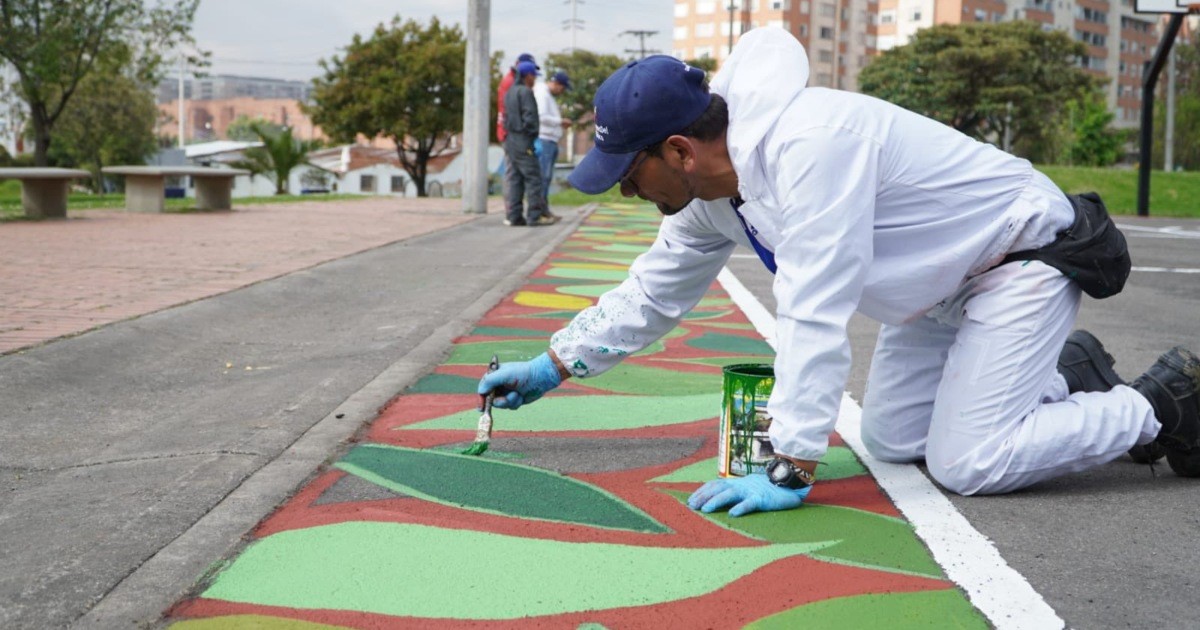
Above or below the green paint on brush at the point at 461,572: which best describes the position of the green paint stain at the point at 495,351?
above

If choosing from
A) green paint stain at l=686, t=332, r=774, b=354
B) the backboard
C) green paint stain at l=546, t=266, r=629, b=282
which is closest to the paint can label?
green paint stain at l=686, t=332, r=774, b=354

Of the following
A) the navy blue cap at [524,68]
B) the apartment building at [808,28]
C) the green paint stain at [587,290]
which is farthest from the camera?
the apartment building at [808,28]

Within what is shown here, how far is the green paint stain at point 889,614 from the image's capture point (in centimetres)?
246

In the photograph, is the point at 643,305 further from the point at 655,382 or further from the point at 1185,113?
the point at 1185,113

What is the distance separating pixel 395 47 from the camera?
4650 cm

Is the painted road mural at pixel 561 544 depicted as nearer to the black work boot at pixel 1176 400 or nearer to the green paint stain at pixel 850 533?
the green paint stain at pixel 850 533

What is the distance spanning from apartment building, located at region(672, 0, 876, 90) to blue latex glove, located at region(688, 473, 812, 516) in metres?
106

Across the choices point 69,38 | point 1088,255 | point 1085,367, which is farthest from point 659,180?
point 69,38

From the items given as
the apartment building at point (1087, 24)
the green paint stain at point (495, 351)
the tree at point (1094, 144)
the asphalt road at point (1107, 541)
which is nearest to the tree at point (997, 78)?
the tree at point (1094, 144)

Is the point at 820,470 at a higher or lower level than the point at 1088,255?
lower

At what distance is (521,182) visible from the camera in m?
14.7

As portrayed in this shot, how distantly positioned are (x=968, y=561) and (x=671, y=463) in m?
1.14

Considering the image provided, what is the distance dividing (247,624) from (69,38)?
79.4 feet

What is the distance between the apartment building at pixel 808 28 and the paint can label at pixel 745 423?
4151 inches
